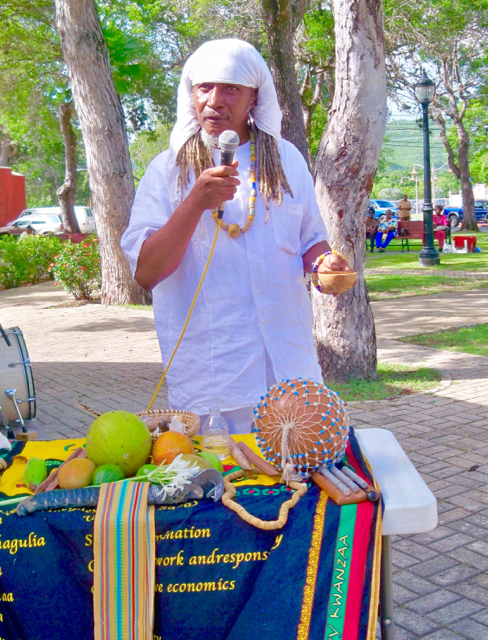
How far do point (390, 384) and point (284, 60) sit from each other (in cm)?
619

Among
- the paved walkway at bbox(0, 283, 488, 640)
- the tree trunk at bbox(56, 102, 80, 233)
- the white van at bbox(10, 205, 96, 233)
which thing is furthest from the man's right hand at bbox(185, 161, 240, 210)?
the white van at bbox(10, 205, 96, 233)

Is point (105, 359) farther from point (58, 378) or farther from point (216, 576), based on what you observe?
point (216, 576)

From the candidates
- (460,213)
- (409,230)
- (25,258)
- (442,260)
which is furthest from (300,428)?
(460,213)

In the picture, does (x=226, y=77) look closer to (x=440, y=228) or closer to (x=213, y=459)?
(x=213, y=459)

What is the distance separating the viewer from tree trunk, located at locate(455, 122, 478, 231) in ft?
95.2

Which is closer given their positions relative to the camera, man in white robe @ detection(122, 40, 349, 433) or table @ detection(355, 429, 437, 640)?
table @ detection(355, 429, 437, 640)

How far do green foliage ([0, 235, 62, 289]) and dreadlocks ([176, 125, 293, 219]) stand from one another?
Answer: 1538cm

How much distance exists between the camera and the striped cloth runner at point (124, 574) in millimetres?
1670

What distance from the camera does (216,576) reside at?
1691mm

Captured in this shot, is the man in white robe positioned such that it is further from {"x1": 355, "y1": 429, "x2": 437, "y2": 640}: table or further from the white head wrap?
{"x1": 355, "y1": 429, "x2": 437, "y2": 640}: table

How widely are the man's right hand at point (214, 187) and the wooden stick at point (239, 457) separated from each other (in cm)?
73

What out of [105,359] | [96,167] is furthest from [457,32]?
[105,359]

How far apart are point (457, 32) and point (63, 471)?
75.3 ft

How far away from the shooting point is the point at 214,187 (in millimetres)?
1946
